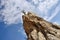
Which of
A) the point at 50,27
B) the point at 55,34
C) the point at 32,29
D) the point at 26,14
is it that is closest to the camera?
the point at 55,34

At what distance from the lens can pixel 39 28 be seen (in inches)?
1750

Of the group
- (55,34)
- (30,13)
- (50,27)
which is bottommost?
(55,34)

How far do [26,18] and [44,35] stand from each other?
9.31 m

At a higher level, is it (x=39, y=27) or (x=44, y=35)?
(x=39, y=27)

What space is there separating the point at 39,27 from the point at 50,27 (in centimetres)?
288

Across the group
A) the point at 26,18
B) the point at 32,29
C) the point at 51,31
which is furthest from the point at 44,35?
the point at 26,18

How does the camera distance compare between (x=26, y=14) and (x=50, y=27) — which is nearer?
(x=50, y=27)

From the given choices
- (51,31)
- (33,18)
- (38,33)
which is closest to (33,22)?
(33,18)

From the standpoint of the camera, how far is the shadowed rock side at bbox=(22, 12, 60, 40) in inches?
1577

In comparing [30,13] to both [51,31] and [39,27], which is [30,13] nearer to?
[39,27]

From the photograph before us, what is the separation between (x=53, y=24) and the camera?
4388cm

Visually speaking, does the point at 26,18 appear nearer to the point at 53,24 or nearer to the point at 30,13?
the point at 30,13

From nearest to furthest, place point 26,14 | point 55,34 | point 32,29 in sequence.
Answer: point 55,34 < point 32,29 < point 26,14

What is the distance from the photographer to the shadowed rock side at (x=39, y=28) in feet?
131
